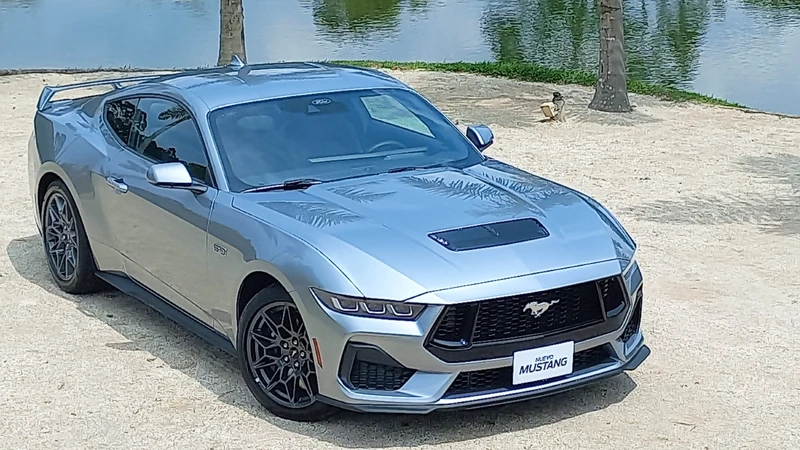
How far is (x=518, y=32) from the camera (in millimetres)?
27203

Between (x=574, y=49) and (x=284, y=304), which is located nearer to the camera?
(x=284, y=304)

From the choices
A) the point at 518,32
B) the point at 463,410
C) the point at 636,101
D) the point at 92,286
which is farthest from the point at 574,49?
the point at 463,410

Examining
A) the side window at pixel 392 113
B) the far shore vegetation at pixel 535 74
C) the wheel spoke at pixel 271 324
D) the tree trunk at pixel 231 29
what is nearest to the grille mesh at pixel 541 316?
the wheel spoke at pixel 271 324

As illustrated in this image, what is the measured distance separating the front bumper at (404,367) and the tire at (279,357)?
16 cm

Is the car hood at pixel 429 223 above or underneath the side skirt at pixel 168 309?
above

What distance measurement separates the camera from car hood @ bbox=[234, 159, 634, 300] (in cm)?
486

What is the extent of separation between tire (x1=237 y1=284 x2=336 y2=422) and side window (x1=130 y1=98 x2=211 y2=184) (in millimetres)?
893

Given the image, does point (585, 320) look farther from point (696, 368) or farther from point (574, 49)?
point (574, 49)

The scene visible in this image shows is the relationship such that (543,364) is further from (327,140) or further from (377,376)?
(327,140)

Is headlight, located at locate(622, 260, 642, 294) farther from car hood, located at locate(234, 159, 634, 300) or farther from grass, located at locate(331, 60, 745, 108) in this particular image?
grass, located at locate(331, 60, 745, 108)

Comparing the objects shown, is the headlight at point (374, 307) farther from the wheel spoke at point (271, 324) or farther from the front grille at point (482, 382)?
the wheel spoke at point (271, 324)

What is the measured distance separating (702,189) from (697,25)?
757 inches

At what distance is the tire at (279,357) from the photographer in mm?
5129

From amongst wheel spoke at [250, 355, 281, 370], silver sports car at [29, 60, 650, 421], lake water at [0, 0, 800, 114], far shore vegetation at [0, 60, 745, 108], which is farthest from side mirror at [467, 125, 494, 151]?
lake water at [0, 0, 800, 114]
